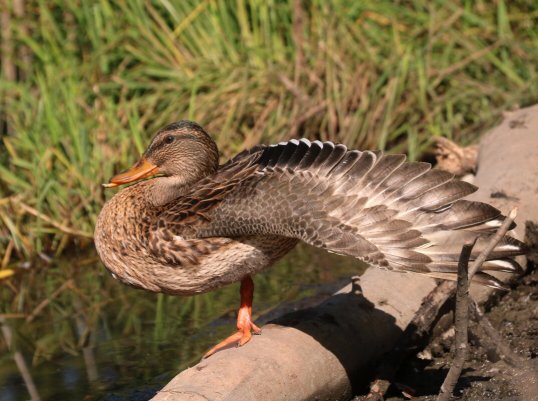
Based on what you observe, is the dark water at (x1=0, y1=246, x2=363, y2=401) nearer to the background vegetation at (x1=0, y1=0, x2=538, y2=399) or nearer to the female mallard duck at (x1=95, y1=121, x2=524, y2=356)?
the background vegetation at (x1=0, y1=0, x2=538, y2=399)

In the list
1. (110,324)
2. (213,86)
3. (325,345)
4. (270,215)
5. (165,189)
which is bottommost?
(110,324)

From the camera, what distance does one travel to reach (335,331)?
449 cm

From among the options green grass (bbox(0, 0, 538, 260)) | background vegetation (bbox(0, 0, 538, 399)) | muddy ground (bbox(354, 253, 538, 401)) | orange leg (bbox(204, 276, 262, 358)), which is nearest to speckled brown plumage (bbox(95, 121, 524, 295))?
orange leg (bbox(204, 276, 262, 358))

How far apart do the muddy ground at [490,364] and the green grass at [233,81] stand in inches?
94.4

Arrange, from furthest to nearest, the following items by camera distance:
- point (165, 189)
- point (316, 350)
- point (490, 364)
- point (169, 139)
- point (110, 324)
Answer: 1. point (110, 324)
2. point (169, 139)
3. point (165, 189)
4. point (490, 364)
5. point (316, 350)

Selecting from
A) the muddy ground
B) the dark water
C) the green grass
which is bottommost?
the dark water

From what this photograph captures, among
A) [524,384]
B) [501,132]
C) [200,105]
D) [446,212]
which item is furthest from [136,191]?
[200,105]

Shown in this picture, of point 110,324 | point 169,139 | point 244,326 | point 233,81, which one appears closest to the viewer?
point 244,326

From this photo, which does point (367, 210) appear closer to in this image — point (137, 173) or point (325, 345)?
point (325, 345)

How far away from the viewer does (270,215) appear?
413cm

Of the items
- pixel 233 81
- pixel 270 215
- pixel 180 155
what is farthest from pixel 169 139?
pixel 233 81

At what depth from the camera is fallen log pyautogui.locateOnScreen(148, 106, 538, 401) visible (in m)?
3.96

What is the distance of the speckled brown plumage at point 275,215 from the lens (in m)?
3.93

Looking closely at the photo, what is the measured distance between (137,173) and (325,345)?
130 cm
